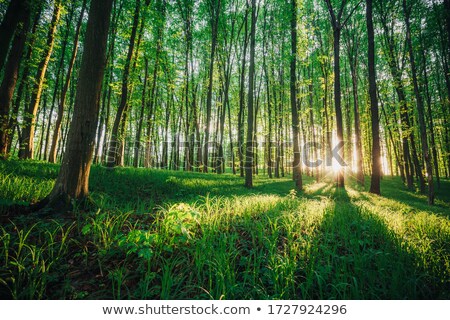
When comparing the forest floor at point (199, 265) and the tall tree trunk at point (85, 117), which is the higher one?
the tall tree trunk at point (85, 117)

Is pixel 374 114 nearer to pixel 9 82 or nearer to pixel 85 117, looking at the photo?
pixel 85 117

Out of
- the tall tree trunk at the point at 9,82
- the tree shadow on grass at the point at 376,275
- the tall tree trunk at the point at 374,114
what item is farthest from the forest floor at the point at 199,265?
the tall tree trunk at the point at 374,114

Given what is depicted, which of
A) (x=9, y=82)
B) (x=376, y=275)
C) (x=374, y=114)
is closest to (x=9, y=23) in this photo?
(x=9, y=82)

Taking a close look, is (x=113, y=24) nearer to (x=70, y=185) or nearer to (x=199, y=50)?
(x=199, y=50)

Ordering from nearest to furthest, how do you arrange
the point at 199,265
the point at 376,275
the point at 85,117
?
the point at 199,265 < the point at 376,275 < the point at 85,117

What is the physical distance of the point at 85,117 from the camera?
11.9 ft

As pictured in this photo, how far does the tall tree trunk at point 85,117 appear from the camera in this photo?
139 inches

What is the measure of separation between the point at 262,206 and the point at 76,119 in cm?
451

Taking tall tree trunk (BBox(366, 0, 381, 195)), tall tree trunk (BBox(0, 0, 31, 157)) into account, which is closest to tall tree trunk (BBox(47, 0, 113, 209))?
tall tree trunk (BBox(0, 0, 31, 157))

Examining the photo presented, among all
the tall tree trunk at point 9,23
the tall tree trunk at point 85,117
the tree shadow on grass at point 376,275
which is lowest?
the tree shadow on grass at point 376,275

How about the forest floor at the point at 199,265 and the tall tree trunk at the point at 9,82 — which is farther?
the tall tree trunk at the point at 9,82

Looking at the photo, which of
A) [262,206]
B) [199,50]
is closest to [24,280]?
[262,206]

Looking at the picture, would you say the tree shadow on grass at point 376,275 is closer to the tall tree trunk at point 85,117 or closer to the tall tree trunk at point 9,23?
the tall tree trunk at point 85,117

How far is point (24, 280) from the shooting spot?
71.3 inches
